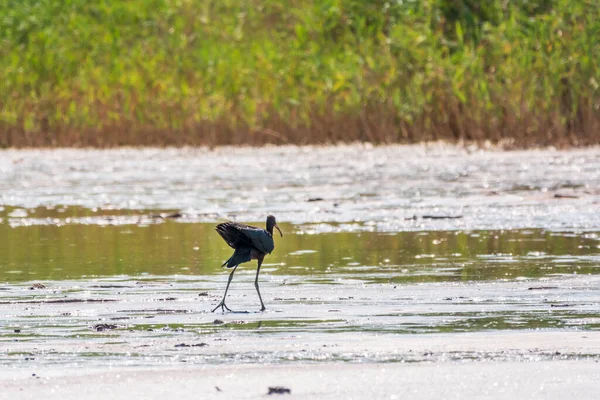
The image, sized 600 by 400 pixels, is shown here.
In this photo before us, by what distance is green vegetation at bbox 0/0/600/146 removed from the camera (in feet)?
66.6

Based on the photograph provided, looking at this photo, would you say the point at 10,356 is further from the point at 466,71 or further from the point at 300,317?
the point at 466,71

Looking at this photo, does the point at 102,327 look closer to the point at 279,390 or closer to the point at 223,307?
the point at 223,307

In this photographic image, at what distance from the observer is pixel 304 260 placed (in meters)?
9.32

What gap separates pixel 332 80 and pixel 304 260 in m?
13.5

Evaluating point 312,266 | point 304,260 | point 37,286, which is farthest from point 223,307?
point 304,260

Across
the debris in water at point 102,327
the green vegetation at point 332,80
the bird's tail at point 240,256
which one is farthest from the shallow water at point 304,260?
the green vegetation at point 332,80

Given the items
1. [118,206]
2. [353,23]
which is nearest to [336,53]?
[353,23]

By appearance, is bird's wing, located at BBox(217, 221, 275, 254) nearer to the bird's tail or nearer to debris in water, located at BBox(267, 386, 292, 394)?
the bird's tail

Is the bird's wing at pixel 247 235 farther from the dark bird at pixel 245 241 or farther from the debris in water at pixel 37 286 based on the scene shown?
the debris in water at pixel 37 286

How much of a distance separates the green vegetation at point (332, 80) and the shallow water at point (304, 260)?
159cm

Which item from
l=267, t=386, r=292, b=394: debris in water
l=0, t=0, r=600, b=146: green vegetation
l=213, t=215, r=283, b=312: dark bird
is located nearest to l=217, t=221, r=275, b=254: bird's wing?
l=213, t=215, r=283, b=312: dark bird

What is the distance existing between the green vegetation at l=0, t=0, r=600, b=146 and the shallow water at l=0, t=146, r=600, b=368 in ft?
5.21

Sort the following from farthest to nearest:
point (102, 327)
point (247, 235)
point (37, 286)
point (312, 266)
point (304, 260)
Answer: point (304, 260)
point (312, 266)
point (37, 286)
point (247, 235)
point (102, 327)

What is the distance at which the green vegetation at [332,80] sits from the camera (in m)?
20.3
